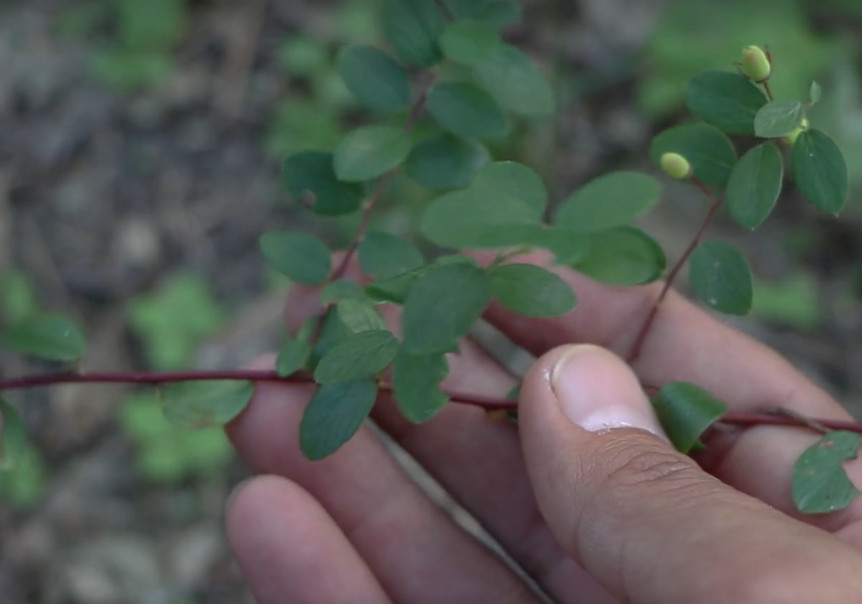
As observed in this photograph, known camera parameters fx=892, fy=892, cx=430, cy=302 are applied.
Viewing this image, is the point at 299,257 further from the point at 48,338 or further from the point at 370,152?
the point at 48,338

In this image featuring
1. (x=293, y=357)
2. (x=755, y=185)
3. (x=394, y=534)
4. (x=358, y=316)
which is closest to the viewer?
(x=755, y=185)

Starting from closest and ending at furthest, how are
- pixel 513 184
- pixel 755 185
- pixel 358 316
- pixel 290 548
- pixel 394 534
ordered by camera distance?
pixel 513 184 → pixel 755 185 → pixel 358 316 → pixel 290 548 → pixel 394 534

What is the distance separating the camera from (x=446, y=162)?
1.66 metres

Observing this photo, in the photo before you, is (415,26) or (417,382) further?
(415,26)

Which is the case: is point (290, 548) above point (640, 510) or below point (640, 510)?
below

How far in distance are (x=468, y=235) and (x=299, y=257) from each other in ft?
2.16

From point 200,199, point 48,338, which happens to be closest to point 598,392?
point 48,338

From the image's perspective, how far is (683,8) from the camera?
3.81 m

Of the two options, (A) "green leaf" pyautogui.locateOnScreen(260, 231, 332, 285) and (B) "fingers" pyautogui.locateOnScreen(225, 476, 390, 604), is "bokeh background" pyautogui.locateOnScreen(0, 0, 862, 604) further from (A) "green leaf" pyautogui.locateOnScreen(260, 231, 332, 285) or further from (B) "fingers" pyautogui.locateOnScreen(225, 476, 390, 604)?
(A) "green leaf" pyautogui.locateOnScreen(260, 231, 332, 285)

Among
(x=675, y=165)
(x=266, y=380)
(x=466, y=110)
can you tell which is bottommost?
(x=266, y=380)

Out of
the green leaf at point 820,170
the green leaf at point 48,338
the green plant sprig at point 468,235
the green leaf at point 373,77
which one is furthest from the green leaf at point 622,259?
the green leaf at point 48,338

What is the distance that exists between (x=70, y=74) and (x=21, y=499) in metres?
1.93

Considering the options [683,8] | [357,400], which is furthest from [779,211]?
[357,400]

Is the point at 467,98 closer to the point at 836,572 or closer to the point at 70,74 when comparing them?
the point at 836,572
